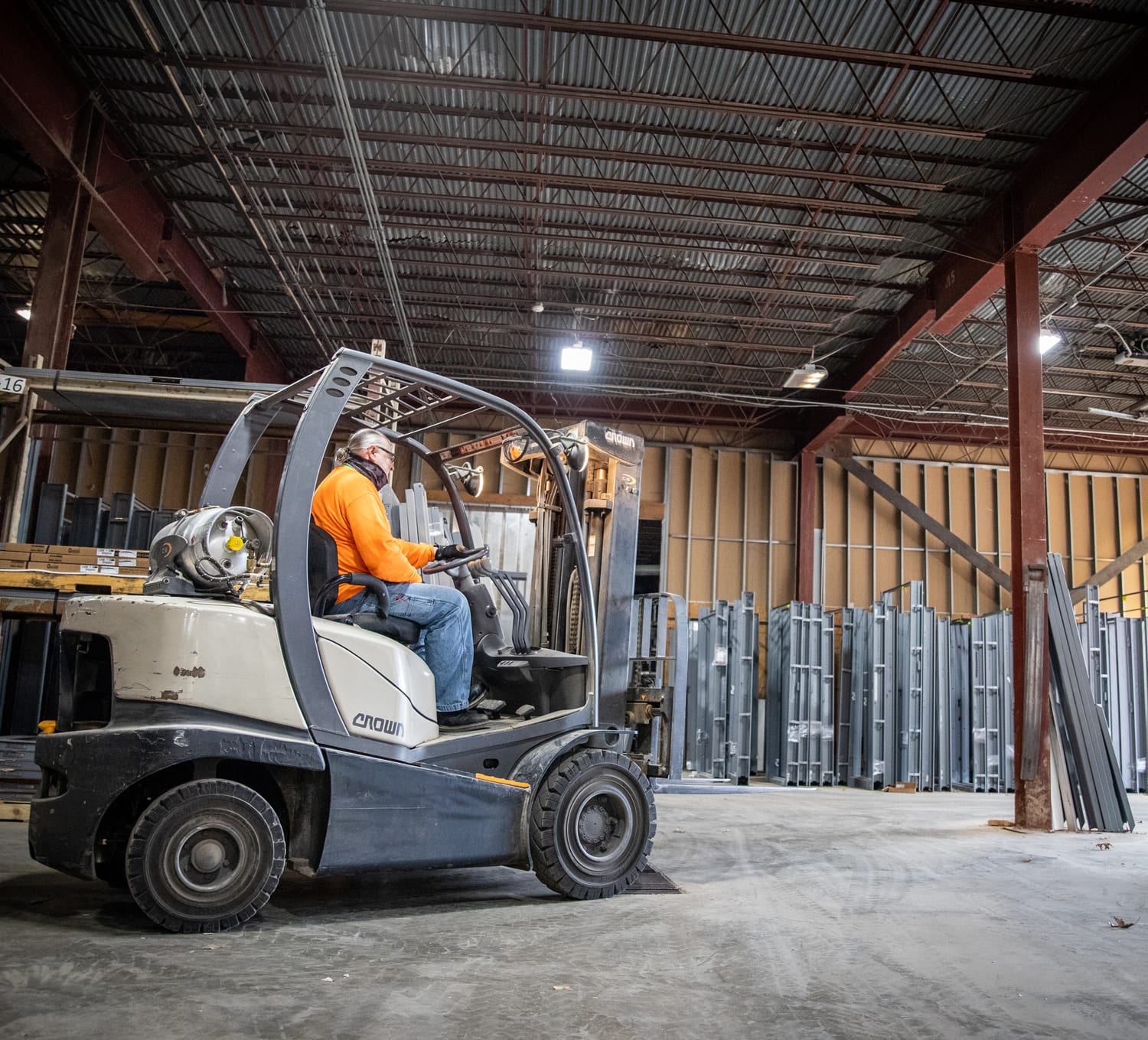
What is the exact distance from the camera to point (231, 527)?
4.91m

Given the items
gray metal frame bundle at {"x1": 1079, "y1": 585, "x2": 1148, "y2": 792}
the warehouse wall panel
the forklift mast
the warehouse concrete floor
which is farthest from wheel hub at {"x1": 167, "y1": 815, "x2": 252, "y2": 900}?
the warehouse wall panel

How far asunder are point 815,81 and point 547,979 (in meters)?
11.8

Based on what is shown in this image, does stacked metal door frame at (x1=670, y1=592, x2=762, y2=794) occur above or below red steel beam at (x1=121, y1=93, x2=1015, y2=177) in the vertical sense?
below

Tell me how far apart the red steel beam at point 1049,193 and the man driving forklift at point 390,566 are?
9868 mm

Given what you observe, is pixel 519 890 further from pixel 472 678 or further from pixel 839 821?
Result: pixel 839 821

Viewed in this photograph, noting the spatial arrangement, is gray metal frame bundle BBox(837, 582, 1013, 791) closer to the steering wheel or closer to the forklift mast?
the forklift mast

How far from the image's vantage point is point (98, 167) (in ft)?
45.0

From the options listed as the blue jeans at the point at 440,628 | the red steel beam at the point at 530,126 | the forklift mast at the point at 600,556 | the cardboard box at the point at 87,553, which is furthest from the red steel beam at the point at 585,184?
the blue jeans at the point at 440,628

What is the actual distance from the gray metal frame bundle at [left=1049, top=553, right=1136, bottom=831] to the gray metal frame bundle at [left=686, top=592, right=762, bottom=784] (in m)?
5.15

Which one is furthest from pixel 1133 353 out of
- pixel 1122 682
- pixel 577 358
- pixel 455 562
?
pixel 455 562

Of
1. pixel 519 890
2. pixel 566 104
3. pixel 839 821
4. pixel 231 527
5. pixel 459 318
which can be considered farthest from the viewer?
pixel 459 318

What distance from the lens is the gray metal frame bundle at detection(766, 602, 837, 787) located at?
15867mm

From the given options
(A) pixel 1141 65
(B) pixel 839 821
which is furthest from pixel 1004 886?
(A) pixel 1141 65

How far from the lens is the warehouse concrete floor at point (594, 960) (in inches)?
132
